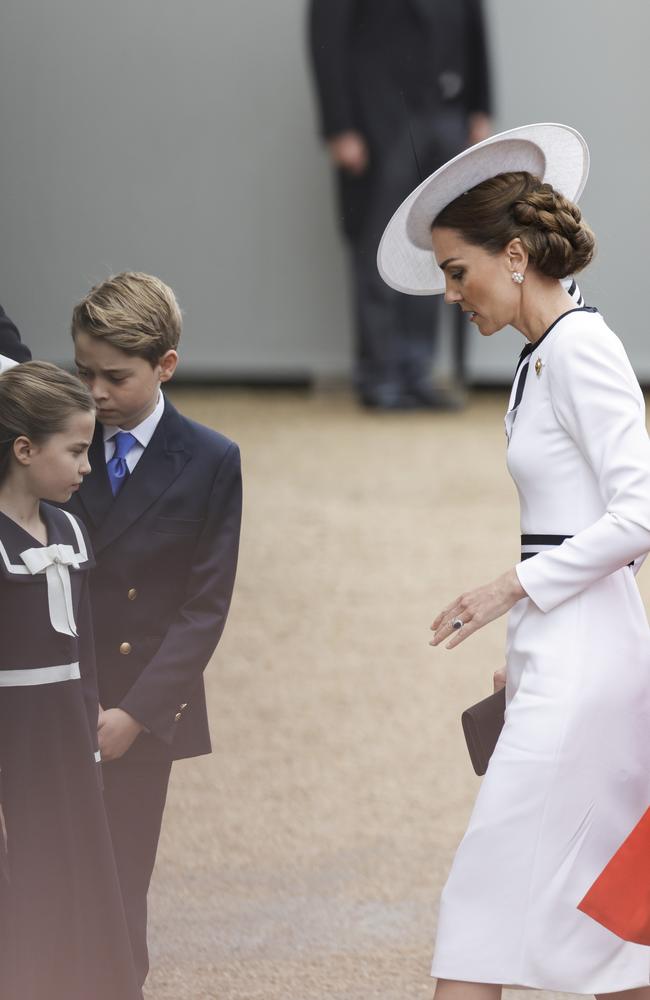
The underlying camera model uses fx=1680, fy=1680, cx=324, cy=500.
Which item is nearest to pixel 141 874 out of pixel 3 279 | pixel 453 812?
pixel 3 279

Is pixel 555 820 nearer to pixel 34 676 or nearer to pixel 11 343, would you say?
pixel 34 676

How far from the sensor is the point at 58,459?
8.02 feet

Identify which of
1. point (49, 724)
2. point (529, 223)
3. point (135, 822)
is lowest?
point (135, 822)

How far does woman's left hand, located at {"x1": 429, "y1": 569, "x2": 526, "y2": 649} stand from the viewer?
2516 mm

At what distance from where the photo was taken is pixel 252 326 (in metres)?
8.79

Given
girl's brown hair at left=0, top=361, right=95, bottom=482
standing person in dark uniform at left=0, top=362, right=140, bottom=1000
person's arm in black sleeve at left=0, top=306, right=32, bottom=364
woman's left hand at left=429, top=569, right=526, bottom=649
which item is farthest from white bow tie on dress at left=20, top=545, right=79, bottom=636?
woman's left hand at left=429, top=569, right=526, bottom=649

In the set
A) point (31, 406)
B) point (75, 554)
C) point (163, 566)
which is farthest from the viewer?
point (163, 566)

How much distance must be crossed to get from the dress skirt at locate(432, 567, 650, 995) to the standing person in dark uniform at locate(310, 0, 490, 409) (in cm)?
285

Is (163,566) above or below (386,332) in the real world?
above

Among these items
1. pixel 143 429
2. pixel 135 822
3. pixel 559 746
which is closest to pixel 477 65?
pixel 143 429

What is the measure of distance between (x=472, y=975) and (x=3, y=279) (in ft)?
4.55

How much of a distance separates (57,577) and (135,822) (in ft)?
1.86

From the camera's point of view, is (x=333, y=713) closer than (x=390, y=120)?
Yes

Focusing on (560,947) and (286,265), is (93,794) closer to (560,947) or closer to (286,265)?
(560,947)
